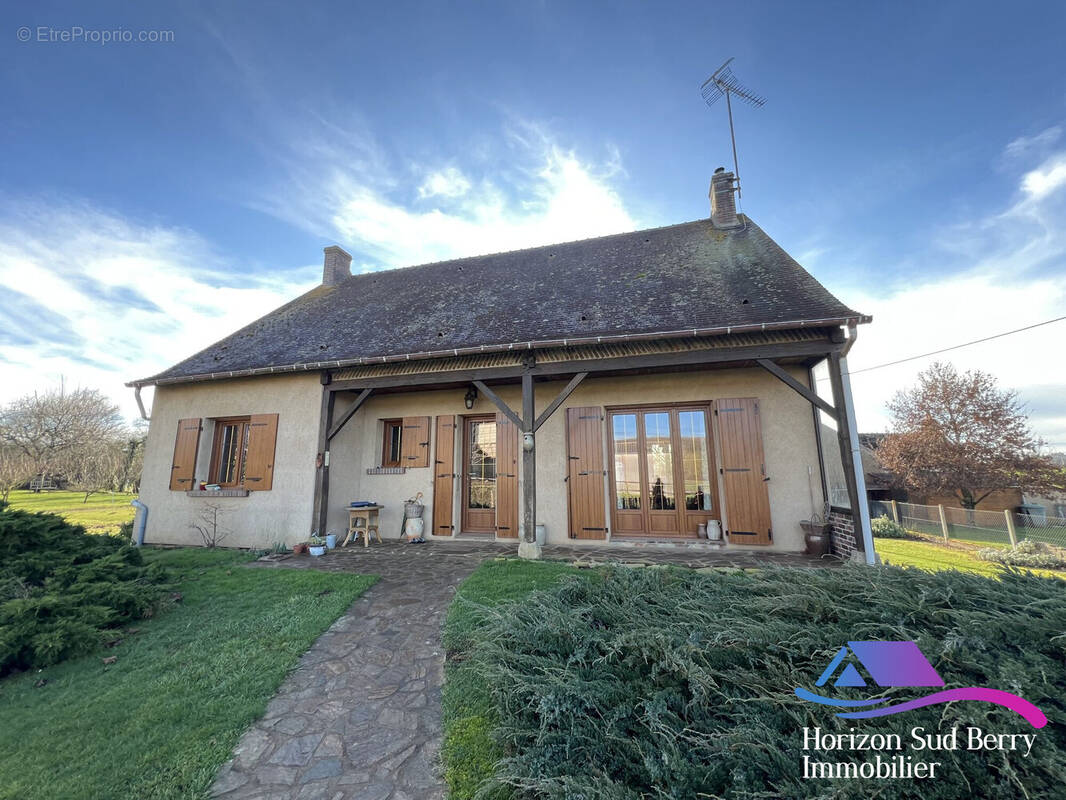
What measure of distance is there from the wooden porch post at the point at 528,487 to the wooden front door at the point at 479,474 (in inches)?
57.2

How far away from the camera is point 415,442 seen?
6.69 metres

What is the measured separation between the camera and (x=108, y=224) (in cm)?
791

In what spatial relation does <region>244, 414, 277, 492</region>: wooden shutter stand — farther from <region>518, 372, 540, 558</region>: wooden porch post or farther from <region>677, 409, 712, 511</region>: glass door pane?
<region>677, 409, 712, 511</region>: glass door pane

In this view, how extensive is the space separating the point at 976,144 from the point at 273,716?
11090 mm

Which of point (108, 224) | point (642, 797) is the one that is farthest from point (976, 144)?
point (108, 224)

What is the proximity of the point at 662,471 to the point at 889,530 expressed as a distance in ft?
32.0

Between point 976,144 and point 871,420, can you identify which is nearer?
point 976,144

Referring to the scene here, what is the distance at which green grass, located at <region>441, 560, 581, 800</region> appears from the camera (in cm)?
169

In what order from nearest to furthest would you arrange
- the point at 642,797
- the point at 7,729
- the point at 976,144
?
the point at 642,797 → the point at 7,729 → the point at 976,144

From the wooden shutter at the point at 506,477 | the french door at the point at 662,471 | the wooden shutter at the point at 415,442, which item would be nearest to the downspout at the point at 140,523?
the wooden shutter at the point at 415,442

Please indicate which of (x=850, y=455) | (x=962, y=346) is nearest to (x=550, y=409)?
(x=850, y=455)

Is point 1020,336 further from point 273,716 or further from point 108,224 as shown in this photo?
point 108,224

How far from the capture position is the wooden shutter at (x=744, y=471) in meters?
5.21

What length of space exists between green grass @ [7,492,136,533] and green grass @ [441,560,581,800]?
28.5 feet
